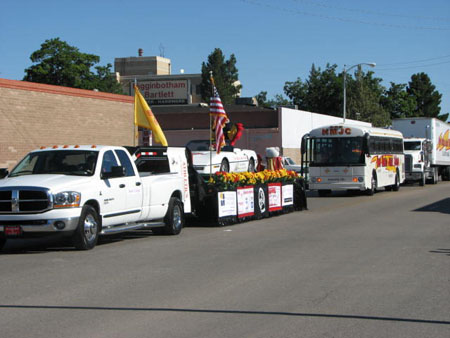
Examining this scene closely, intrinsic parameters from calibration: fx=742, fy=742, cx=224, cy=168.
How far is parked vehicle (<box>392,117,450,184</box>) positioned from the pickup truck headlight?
3089 centimetres

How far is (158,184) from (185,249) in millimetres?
2503

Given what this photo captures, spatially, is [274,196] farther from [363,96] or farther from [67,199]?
[363,96]

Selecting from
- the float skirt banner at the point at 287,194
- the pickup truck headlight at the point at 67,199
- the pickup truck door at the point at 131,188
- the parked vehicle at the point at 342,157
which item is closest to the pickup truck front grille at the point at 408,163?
the parked vehicle at the point at 342,157

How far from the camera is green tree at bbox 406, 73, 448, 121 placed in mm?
134375

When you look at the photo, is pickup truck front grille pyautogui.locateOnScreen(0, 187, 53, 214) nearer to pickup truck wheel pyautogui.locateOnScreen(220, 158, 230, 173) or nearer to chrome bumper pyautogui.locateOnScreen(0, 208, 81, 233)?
chrome bumper pyautogui.locateOnScreen(0, 208, 81, 233)

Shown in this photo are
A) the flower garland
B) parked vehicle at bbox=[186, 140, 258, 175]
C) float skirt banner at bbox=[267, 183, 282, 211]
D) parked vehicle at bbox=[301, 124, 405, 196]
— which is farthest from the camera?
parked vehicle at bbox=[301, 124, 405, 196]

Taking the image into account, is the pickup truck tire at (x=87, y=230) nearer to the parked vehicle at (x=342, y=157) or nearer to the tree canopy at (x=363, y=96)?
the parked vehicle at (x=342, y=157)

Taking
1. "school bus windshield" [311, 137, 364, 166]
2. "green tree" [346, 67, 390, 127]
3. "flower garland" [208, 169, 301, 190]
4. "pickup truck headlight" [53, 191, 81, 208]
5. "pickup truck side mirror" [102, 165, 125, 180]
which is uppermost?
"green tree" [346, 67, 390, 127]

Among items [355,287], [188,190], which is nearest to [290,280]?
[355,287]

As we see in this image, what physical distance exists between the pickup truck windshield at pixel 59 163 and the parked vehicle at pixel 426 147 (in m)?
29.8

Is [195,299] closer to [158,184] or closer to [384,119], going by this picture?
[158,184]

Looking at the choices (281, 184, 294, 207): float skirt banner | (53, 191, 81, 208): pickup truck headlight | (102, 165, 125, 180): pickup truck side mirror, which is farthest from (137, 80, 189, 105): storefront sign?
(53, 191, 81, 208): pickup truck headlight

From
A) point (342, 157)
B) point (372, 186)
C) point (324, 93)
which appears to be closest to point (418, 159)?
point (372, 186)

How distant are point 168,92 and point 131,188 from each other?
169ft
